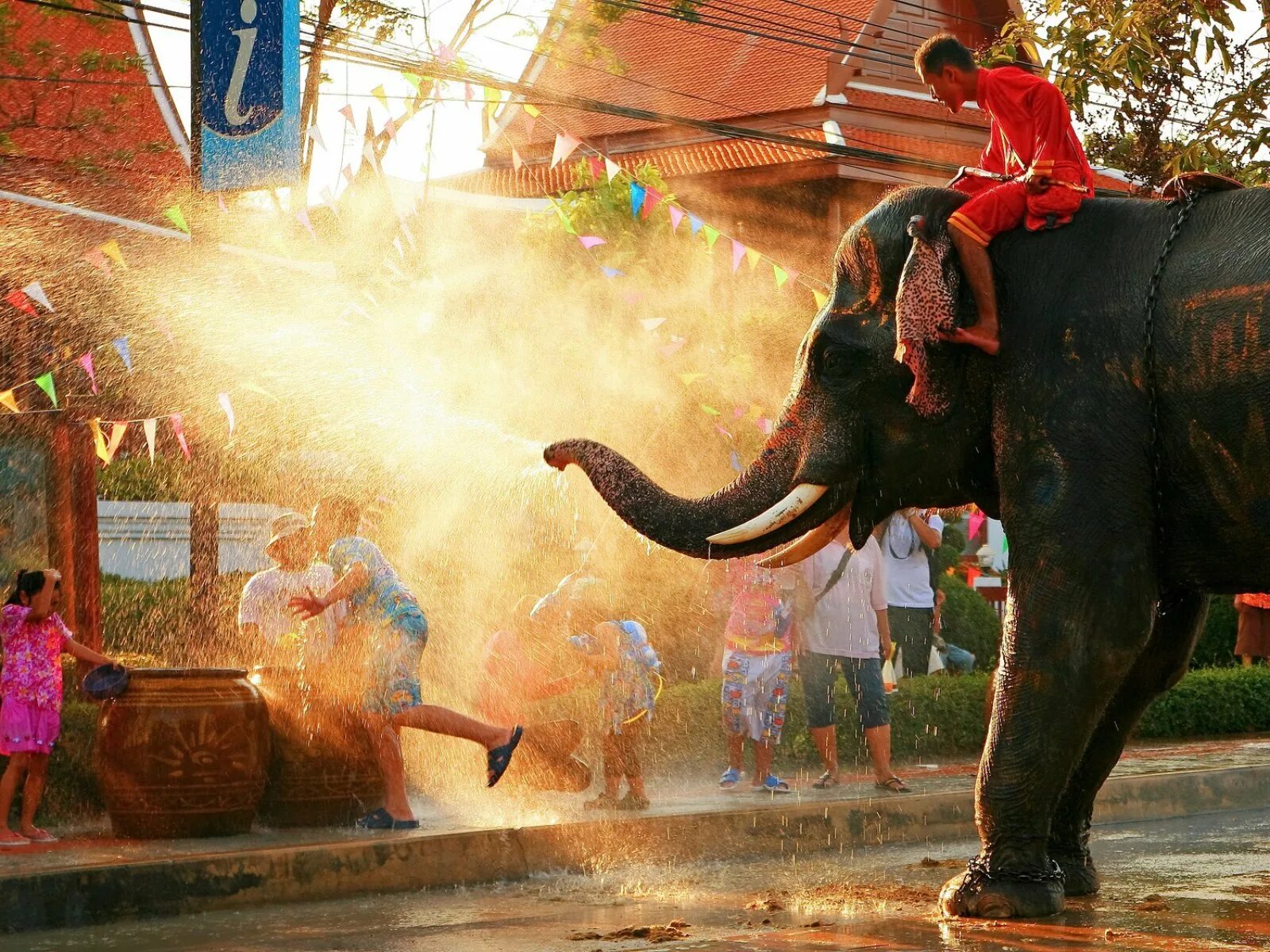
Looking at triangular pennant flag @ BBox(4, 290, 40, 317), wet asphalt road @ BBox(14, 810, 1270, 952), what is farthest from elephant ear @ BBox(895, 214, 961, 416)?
triangular pennant flag @ BBox(4, 290, 40, 317)

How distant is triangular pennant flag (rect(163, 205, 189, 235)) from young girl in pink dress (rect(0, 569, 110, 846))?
3245mm

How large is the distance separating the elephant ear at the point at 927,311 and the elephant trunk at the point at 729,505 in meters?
0.53

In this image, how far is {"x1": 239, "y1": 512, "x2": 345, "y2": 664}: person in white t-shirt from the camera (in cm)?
972

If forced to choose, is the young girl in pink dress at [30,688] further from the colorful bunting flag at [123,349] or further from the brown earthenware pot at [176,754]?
the colorful bunting flag at [123,349]

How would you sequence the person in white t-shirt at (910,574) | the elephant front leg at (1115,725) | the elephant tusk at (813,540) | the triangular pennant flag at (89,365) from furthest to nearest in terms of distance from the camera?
the person in white t-shirt at (910,574)
the triangular pennant flag at (89,365)
the elephant front leg at (1115,725)
the elephant tusk at (813,540)

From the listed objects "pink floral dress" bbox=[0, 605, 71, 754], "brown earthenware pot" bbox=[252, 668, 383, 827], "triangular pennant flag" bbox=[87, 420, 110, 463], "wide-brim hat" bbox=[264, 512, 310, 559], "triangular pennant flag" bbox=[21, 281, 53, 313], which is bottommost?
"brown earthenware pot" bbox=[252, 668, 383, 827]

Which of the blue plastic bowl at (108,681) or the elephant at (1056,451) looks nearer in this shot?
the elephant at (1056,451)

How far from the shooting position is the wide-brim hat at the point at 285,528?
33.1ft

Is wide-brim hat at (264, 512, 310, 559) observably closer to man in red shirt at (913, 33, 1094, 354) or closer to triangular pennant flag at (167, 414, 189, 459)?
triangular pennant flag at (167, 414, 189, 459)

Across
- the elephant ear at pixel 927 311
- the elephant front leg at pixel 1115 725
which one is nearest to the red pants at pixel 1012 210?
the elephant ear at pixel 927 311

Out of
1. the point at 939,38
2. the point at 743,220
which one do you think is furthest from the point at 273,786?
the point at 743,220

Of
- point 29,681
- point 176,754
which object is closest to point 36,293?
point 29,681

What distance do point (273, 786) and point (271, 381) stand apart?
5012mm

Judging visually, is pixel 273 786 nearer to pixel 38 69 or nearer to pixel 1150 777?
pixel 1150 777
